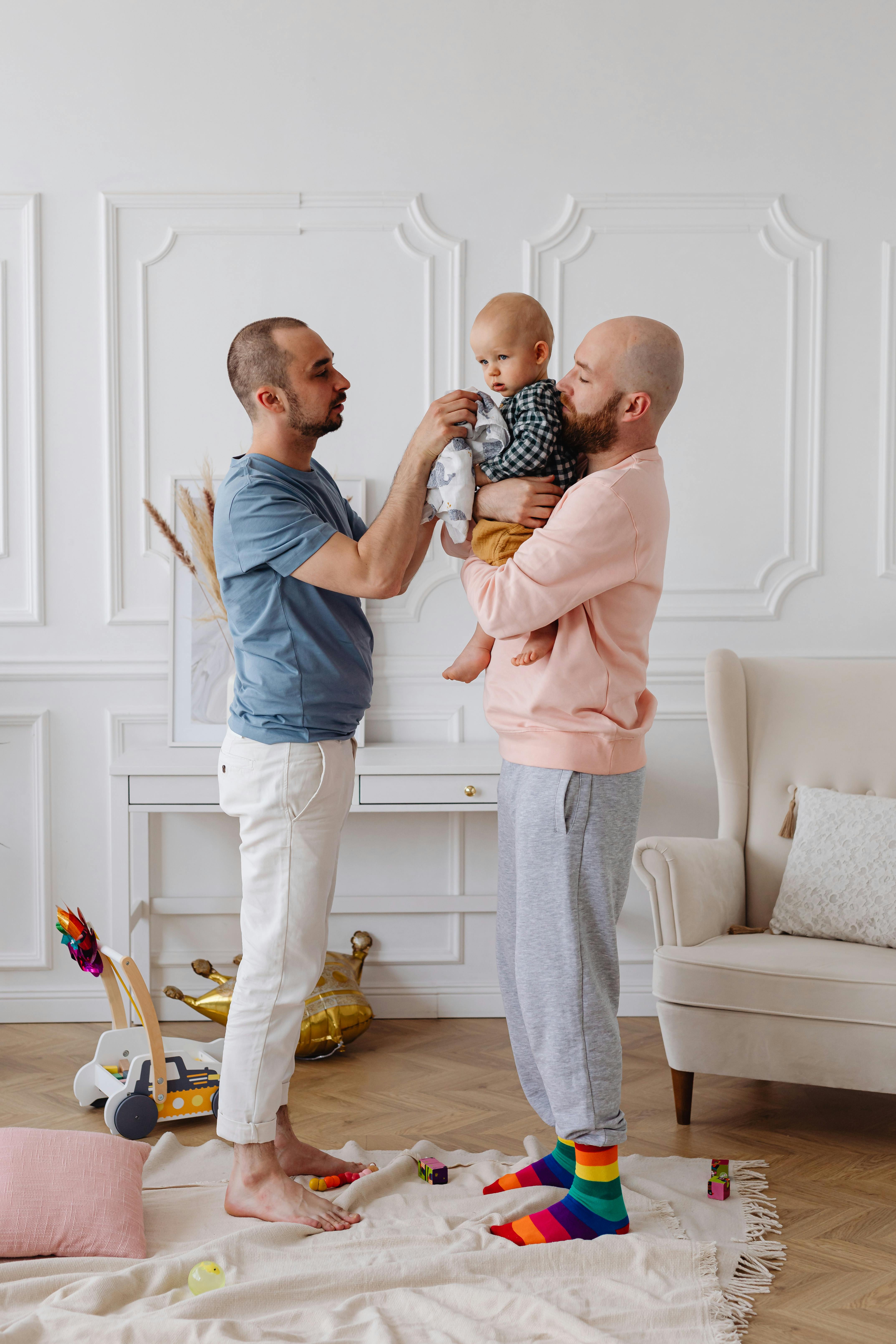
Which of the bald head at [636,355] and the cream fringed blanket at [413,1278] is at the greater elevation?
the bald head at [636,355]

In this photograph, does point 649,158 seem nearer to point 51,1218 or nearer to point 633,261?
point 633,261

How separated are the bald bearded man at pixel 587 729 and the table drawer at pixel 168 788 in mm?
1316

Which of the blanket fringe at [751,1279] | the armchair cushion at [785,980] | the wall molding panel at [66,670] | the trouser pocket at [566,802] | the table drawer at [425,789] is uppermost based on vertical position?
the wall molding panel at [66,670]

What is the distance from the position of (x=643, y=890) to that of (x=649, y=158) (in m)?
2.14

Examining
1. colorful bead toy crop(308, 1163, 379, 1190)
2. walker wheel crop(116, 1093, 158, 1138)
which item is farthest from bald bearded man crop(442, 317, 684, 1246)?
walker wheel crop(116, 1093, 158, 1138)

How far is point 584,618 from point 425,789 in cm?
128

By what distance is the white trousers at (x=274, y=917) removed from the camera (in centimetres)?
187

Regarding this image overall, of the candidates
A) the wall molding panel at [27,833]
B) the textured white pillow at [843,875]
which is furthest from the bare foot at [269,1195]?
the wall molding panel at [27,833]

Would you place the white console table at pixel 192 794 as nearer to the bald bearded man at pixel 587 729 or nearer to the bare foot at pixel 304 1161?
the bare foot at pixel 304 1161

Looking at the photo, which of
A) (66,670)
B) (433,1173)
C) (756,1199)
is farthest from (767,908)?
(66,670)

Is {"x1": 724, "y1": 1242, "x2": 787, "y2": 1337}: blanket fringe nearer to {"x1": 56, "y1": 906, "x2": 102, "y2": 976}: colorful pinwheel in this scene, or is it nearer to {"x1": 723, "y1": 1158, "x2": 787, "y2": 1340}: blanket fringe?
{"x1": 723, "y1": 1158, "x2": 787, "y2": 1340}: blanket fringe

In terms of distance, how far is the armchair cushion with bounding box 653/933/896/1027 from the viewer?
225 centimetres

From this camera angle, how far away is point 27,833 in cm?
322

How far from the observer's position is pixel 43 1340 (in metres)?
1.53
